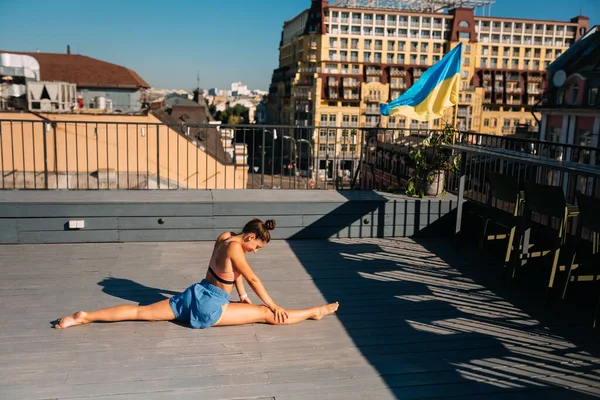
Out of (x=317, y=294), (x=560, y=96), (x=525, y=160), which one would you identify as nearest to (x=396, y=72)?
(x=560, y=96)

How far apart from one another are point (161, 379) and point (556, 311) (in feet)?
11.4

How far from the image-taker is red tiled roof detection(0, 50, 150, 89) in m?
51.0

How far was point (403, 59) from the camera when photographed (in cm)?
8494

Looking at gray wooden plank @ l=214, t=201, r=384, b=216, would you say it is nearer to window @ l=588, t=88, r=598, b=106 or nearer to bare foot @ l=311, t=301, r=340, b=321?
bare foot @ l=311, t=301, r=340, b=321

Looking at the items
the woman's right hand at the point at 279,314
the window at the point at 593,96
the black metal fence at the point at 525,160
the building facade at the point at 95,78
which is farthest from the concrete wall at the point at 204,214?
the building facade at the point at 95,78

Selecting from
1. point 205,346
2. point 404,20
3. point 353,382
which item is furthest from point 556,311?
point 404,20

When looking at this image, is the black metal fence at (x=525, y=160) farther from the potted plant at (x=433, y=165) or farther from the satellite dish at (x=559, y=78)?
the satellite dish at (x=559, y=78)

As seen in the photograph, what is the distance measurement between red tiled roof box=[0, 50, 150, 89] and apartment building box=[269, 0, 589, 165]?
30898 mm

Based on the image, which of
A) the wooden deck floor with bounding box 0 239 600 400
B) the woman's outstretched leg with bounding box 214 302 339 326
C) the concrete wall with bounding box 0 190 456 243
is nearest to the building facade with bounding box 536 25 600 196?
the concrete wall with bounding box 0 190 456 243

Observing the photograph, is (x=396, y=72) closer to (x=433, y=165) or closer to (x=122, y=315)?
(x=433, y=165)

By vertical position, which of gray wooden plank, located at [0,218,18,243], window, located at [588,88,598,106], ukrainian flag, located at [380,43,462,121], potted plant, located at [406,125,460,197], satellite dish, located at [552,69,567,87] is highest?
satellite dish, located at [552,69,567,87]

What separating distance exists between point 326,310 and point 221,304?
35.5 inches

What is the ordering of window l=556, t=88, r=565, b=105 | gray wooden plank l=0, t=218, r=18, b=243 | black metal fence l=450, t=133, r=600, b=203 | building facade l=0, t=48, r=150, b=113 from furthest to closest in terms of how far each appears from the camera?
building facade l=0, t=48, r=150, b=113, window l=556, t=88, r=565, b=105, gray wooden plank l=0, t=218, r=18, b=243, black metal fence l=450, t=133, r=600, b=203

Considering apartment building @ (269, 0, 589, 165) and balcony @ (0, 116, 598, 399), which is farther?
apartment building @ (269, 0, 589, 165)
